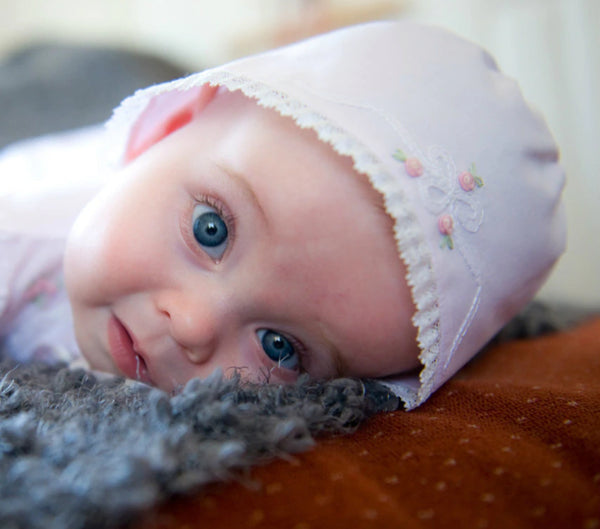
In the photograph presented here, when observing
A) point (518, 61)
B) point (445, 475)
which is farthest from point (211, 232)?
point (518, 61)

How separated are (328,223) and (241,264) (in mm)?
127

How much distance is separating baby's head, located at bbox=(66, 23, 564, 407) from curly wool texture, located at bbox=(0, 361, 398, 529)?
0.31 feet

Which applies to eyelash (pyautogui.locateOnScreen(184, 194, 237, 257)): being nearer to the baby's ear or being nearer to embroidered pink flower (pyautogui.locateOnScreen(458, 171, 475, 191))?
the baby's ear

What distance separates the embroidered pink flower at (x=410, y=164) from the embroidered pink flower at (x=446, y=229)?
0.06 metres

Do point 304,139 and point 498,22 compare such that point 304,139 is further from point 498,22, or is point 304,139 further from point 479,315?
point 498,22

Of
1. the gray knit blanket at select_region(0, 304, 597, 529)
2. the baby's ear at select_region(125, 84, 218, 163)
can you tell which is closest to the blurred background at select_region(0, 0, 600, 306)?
the baby's ear at select_region(125, 84, 218, 163)

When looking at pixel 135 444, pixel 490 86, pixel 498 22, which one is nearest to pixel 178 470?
pixel 135 444

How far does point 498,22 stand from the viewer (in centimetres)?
230

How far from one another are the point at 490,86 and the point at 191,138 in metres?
0.44

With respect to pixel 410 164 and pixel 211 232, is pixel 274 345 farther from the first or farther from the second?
pixel 410 164

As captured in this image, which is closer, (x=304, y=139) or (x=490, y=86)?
(x=304, y=139)

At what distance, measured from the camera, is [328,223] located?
0.68 m

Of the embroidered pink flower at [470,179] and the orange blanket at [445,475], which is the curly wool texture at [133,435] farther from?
the embroidered pink flower at [470,179]

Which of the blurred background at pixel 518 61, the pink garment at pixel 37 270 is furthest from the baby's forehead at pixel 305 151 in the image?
the blurred background at pixel 518 61
